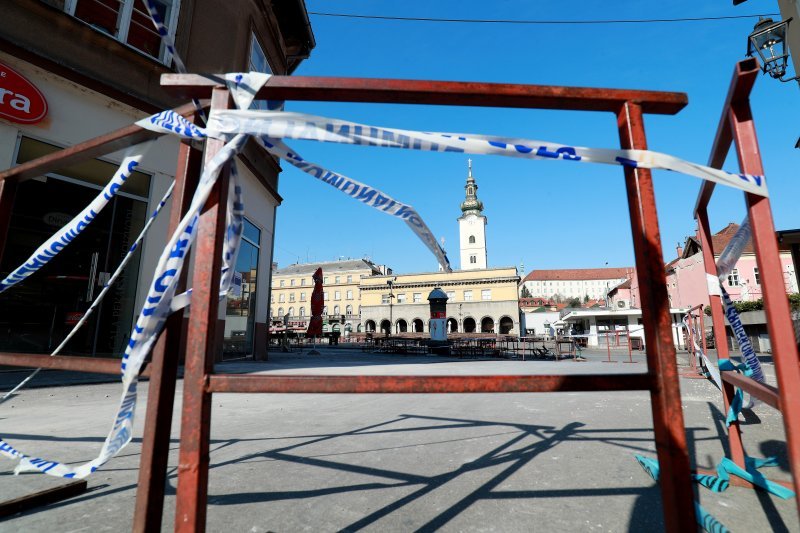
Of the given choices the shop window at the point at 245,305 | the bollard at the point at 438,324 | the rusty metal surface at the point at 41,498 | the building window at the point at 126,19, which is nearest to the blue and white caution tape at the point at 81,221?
the rusty metal surface at the point at 41,498

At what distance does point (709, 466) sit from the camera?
2.34 meters

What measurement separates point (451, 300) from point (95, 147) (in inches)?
2277

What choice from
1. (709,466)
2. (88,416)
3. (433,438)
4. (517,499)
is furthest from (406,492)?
(88,416)

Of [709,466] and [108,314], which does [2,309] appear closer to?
[108,314]

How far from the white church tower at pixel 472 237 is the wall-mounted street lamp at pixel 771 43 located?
6179 cm

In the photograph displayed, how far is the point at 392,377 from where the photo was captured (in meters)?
0.99

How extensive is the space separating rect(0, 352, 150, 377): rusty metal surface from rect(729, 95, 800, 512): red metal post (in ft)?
5.52

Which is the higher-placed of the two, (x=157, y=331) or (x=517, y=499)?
(x=157, y=331)

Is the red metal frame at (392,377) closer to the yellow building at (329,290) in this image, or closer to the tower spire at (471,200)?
the yellow building at (329,290)

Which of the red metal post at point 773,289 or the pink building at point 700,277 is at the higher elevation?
the pink building at point 700,277

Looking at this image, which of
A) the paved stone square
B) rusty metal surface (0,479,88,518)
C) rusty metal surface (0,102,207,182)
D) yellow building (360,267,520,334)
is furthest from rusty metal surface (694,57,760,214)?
yellow building (360,267,520,334)

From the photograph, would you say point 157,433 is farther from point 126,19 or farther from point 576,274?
point 576,274

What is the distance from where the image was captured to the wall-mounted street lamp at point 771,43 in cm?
697

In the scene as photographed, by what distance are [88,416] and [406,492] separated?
3208 millimetres
